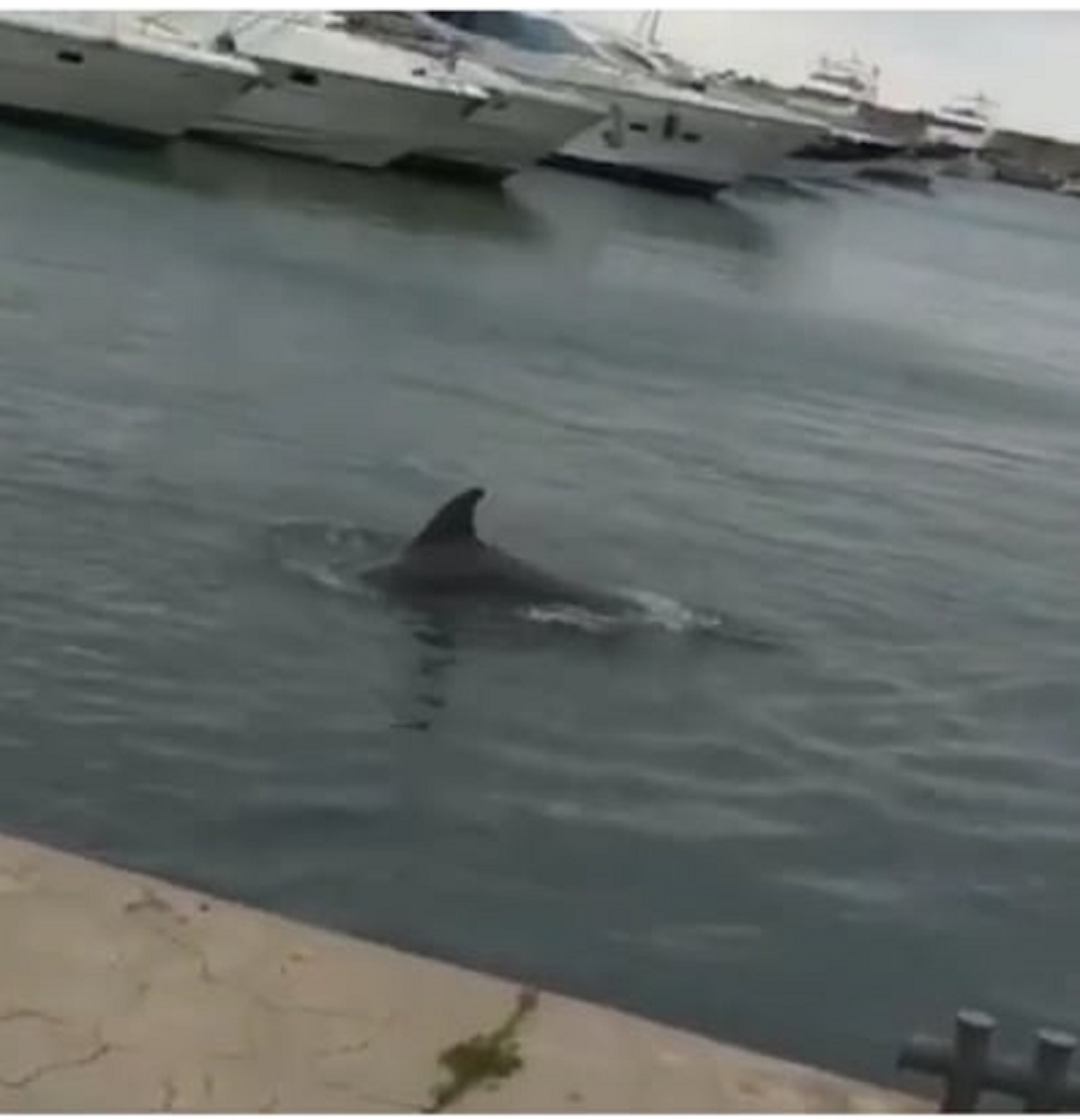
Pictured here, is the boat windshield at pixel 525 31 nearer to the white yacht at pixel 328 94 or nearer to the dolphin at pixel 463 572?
the white yacht at pixel 328 94

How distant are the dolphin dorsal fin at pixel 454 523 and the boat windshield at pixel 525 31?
157 feet

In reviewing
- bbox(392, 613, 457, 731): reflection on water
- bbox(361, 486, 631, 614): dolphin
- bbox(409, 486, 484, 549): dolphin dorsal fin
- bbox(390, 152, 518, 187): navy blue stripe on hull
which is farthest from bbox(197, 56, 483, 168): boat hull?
bbox(392, 613, 457, 731): reflection on water

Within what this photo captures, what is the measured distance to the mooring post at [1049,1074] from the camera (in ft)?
17.0

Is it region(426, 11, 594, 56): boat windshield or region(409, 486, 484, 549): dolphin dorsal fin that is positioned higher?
region(426, 11, 594, 56): boat windshield

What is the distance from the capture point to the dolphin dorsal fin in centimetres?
1206

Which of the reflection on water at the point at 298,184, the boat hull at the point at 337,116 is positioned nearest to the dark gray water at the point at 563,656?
the reflection on water at the point at 298,184

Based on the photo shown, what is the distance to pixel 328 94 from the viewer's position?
47.7 meters

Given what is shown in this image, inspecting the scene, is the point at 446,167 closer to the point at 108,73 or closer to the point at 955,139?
the point at 108,73

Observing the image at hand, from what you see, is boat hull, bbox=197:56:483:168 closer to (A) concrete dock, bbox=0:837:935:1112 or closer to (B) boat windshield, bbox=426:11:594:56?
(B) boat windshield, bbox=426:11:594:56

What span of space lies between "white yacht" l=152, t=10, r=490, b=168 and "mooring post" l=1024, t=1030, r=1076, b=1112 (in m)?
42.7

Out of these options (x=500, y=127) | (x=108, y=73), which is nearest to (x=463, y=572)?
(x=108, y=73)

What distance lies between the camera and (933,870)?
9539 millimetres

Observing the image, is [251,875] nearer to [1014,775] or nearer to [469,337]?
[1014,775]

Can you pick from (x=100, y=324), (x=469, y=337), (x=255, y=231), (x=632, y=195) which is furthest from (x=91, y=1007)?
(x=632, y=195)
